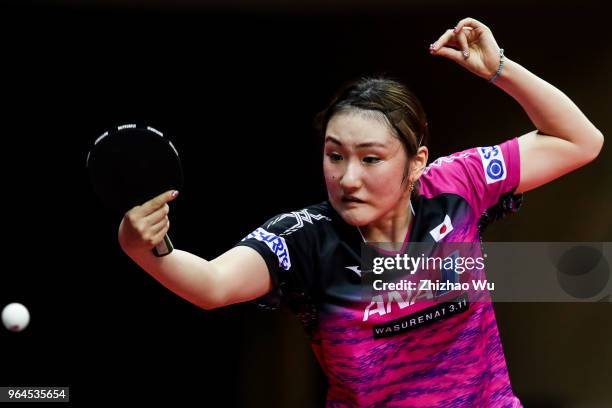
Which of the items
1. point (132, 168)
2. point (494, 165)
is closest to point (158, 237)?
point (132, 168)

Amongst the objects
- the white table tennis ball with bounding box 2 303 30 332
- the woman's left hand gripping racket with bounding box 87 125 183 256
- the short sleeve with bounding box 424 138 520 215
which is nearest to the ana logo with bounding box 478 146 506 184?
the short sleeve with bounding box 424 138 520 215

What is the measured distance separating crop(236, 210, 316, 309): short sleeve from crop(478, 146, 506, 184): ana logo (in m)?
0.56

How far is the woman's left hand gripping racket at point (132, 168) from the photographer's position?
1997 millimetres

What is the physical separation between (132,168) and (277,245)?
51cm

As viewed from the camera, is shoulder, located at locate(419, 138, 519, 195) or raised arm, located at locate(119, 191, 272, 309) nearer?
raised arm, located at locate(119, 191, 272, 309)

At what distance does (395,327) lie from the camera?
2.49 meters

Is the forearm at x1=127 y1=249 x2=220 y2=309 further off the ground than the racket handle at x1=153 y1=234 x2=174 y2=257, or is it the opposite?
the racket handle at x1=153 y1=234 x2=174 y2=257

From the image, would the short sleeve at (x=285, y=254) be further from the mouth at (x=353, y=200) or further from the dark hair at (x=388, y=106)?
the dark hair at (x=388, y=106)

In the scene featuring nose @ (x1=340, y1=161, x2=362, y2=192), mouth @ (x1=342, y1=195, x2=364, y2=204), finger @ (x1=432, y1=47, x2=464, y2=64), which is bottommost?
mouth @ (x1=342, y1=195, x2=364, y2=204)

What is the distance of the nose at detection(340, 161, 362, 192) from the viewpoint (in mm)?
2387

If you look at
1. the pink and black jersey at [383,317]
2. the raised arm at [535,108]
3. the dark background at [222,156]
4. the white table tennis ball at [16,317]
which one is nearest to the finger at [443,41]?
the raised arm at [535,108]

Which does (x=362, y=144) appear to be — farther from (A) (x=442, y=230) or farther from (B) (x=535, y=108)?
(B) (x=535, y=108)

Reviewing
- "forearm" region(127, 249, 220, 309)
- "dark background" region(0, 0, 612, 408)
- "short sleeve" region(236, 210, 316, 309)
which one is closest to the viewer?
"forearm" region(127, 249, 220, 309)

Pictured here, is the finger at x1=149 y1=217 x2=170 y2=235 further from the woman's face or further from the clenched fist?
the woman's face
